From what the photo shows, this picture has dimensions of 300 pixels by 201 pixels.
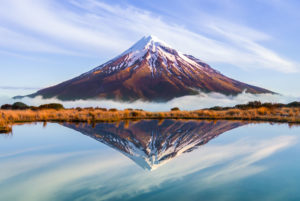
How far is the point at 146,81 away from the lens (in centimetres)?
6550

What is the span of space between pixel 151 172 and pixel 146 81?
60.4 meters

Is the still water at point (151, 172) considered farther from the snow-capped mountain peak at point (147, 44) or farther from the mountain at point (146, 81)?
the snow-capped mountain peak at point (147, 44)

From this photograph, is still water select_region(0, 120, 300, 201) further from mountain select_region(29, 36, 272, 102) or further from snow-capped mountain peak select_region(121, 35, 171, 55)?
snow-capped mountain peak select_region(121, 35, 171, 55)

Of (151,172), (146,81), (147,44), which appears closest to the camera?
(151,172)

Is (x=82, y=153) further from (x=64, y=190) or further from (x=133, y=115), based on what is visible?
(x=133, y=115)

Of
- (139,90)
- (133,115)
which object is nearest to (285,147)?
(133,115)

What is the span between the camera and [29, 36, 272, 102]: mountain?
59094mm

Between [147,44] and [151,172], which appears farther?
[147,44]

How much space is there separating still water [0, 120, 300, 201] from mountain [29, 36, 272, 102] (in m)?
48.3

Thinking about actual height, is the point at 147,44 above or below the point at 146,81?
above

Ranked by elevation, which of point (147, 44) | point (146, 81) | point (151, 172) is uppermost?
point (147, 44)

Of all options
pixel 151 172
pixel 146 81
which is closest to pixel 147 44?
pixel 146 81

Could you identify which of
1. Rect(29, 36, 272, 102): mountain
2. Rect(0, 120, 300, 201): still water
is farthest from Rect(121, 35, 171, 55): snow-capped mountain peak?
Rect(0, 120, 300, 201): still water

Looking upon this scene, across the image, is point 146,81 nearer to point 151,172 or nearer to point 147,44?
point 147,44
